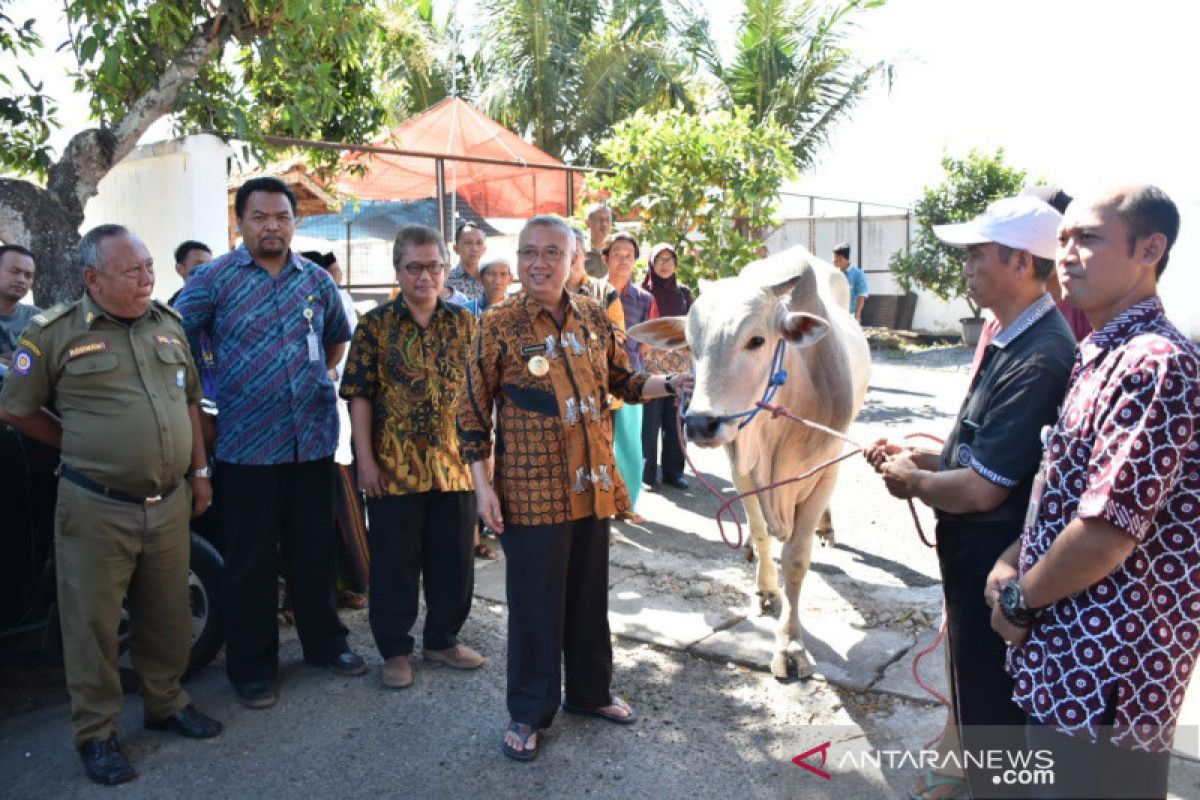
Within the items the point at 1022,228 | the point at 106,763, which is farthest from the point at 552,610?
the point at 1022,228

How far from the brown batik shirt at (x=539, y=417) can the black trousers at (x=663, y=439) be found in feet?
13.2

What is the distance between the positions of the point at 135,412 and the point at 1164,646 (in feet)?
10.6

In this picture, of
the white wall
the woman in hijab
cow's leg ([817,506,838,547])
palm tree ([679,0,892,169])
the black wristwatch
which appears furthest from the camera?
Result: palm tree ([679,0,892,169])

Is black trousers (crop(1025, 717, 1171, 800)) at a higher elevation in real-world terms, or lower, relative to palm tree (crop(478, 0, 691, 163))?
lower

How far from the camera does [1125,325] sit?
1965 millimetres

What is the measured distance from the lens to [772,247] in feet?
67.7

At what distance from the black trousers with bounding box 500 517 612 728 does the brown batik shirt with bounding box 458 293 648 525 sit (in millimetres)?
102

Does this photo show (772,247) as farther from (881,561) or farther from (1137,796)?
(1137,796)

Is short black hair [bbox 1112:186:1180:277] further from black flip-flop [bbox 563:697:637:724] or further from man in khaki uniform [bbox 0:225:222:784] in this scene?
man in khaki uniform [bbox 0:225:222:784]

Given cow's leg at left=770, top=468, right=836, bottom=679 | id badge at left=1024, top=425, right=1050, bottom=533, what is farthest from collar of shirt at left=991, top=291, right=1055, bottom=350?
cow's leg at left=770, top=468, right=836, bottom=679

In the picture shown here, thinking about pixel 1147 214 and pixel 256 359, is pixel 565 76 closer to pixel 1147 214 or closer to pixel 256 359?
pixel 256 359

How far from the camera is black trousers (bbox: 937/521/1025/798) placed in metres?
2.40

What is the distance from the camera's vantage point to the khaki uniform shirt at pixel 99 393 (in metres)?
3.42

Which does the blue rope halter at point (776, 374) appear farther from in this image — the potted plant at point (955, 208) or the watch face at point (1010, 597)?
the potted plant at point (955, 208)
